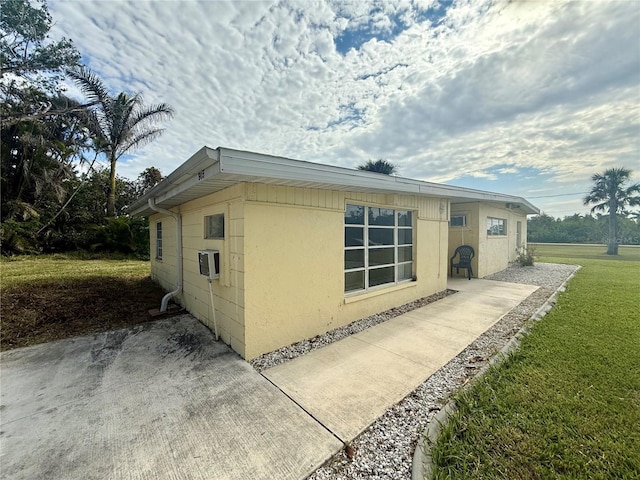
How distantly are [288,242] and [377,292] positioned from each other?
245 cm

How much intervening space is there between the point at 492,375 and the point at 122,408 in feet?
13.2

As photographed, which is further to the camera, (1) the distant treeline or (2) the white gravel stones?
(1) the distant treeline

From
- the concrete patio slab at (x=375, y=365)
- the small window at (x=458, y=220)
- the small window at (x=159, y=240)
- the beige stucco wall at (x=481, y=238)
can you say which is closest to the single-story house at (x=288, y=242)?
the concrete patio slab at (x=375, y=365)

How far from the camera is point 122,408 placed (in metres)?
2.68

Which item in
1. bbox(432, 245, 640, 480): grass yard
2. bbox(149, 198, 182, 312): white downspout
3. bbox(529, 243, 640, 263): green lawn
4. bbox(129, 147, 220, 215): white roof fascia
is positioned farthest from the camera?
bbox(529, 243, 640, 263): green lawn

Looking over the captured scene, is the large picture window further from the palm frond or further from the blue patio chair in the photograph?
the palm frond

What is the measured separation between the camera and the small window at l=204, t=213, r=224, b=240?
4.29 m

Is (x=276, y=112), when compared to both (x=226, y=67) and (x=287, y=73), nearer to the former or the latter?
(x=287, y=73)

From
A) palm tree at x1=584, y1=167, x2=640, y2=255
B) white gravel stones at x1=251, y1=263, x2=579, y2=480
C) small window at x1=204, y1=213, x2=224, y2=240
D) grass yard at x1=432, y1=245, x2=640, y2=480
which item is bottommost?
white gravel stones at x1=251, y1=263, x2=579, y2=480

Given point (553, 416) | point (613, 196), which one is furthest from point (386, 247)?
point (613, 196)

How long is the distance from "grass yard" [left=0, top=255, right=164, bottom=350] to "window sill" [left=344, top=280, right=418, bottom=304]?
13.7 ft

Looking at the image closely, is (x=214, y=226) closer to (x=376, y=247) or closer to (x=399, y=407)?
(x=376, y=247)

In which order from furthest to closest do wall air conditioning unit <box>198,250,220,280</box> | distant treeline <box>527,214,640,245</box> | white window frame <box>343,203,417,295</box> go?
distant treeline <box>527,214,640,245</box> → white window frame <box>343,203,417,295</box> → wall air conditioning unit <box>198,250,220,280</box>

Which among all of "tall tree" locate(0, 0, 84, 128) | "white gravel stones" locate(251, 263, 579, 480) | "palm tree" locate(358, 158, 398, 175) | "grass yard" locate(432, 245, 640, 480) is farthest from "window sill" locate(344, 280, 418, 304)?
"tall tree" locate(0, 0, 84, 128)
